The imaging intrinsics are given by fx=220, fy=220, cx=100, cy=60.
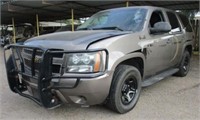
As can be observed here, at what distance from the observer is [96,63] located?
3021 millimetres

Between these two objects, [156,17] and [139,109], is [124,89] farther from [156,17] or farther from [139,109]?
[156,17]

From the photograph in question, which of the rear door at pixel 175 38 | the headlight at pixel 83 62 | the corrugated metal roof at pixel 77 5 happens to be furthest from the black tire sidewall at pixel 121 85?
the corrugated metal roof at pixel 77 5

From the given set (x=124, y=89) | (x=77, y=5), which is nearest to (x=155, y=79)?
(x=124, y=89)

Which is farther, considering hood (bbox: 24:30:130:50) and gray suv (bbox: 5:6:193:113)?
hood (bbox: 24:30:130:50)

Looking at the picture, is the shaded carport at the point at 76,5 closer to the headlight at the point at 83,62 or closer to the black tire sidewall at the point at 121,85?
the black tire sidewall at the point at 121,85

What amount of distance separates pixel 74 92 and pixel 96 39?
834 mm

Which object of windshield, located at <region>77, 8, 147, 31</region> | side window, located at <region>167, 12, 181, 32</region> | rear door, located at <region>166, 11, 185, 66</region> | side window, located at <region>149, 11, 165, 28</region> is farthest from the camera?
side window, located at <region>167, 12, 181, 32</region>

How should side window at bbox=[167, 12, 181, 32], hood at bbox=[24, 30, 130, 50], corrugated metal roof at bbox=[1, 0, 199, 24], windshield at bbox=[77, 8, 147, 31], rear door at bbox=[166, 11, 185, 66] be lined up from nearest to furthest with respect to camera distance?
1. hood at bbox=[24, 30, 130, 50]
2. windshield at bbox=[77, 8, 147, 31]
3. rear door at bbox=[166, 11, 185, 66]
4. side window at bbox=[167, 12, 181, 32]
5. corrugated metal roof at bbox=[1, 0, 199, 24]

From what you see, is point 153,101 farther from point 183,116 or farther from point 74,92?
point 74,92

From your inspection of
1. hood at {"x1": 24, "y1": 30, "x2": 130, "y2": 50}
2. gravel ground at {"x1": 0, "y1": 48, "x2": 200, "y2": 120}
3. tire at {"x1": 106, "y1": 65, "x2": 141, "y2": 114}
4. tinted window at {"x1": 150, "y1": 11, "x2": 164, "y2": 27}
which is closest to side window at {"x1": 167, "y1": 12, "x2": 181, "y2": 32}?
tinted window at {"x1": 150, "y1": 11, "x2": 164, "y2": 27}

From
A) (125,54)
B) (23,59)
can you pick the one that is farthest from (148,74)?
(23,59)

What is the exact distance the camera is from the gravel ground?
356 cm

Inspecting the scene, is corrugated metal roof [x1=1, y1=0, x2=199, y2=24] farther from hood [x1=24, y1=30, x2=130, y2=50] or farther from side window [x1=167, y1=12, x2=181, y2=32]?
hood [x1=24, y1=30, x2=130, y2=50]

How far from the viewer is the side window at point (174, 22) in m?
5.39
